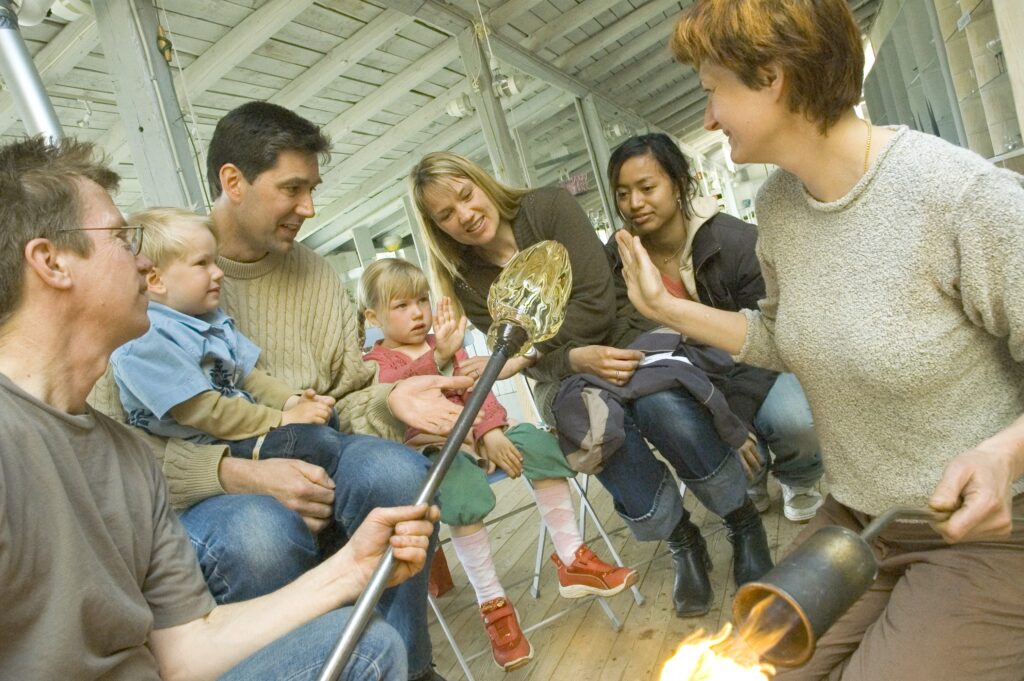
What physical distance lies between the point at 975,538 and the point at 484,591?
1424 millimetres

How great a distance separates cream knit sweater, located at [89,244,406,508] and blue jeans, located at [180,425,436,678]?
9.8 inches

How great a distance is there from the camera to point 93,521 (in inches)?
40.6

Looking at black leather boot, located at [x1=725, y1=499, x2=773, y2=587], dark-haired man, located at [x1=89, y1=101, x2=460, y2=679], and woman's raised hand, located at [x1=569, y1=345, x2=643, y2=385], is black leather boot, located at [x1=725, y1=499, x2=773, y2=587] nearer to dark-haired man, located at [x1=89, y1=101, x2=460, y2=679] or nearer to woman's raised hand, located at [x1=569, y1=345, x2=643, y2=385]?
woman's raised hand, located at [x1=569, y1=345, x2=643, y2=385]

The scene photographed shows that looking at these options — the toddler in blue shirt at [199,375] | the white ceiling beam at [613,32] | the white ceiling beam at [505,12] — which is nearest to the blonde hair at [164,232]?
the toddler in blue shirt at [199,375]

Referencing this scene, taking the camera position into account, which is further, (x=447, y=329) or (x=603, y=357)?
(x=447, y=329)

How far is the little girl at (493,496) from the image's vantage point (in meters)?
2.11

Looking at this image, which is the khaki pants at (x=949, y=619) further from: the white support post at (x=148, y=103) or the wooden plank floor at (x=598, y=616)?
the white support post at (x=148, y=103)

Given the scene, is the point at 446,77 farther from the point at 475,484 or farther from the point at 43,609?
the point at 43,609

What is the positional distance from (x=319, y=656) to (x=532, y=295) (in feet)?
2.71

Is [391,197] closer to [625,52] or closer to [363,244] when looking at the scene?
[363,244]

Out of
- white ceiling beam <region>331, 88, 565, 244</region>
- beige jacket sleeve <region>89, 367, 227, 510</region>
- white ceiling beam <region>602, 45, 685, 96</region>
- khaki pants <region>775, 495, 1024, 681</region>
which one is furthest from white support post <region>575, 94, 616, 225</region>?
khaki pants <region>775, 495, 1024, 681</region>

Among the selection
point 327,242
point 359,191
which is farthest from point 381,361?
point 327,242

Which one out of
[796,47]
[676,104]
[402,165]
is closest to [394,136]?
[402,165]

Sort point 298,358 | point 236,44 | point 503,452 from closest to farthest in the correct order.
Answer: point 298,358 → point 503,452 → point 236,44
